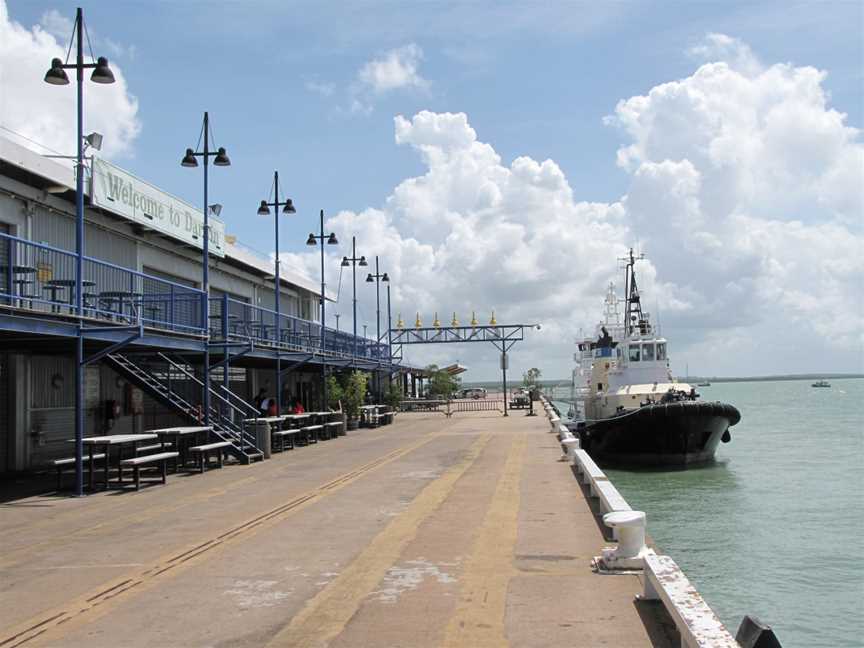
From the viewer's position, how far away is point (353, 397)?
130ft

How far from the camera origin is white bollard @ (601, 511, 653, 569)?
8328mm

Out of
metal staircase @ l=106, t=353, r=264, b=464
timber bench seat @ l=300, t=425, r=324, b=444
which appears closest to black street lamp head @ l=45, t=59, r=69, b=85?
metal staircase @ l=106, t=353, r=264, b=464

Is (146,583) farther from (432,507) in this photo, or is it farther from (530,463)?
(530,463)

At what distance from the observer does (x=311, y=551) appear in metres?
9.72

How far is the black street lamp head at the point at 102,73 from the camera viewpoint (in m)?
15.2

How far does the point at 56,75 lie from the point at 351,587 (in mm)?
11462

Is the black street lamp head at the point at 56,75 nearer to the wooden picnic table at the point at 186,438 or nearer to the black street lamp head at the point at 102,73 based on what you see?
the black street lamp head at the point at 102,73

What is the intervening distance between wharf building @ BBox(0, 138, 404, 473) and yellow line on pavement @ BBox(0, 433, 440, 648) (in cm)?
522

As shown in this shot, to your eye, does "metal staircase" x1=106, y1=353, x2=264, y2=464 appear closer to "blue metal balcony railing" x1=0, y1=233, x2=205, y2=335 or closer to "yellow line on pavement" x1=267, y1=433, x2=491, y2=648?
"blue metal balcony railing" x1=0, y1=233, x2=205, y2=335

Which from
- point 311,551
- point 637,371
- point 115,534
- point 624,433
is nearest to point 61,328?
point 115,534

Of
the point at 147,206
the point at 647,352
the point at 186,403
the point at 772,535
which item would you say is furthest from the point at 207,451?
the point at 647,352

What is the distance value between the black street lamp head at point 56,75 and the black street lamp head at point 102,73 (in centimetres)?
51

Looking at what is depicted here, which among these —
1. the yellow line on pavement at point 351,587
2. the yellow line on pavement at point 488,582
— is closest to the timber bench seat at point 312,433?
the yellow line on pavement at point 351,587

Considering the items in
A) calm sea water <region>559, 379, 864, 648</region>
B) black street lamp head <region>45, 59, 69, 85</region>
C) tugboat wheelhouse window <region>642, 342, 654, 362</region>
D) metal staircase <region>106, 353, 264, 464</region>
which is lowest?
calm sea water <region>559, 379, 864, 648</region>
